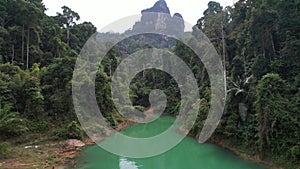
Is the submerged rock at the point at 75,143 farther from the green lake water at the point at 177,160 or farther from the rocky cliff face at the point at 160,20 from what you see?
the rocky cliff face at the point at 160,20

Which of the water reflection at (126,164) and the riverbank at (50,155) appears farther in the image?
the water reflection at (126,164)

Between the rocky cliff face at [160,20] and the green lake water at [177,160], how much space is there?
36.9 metres

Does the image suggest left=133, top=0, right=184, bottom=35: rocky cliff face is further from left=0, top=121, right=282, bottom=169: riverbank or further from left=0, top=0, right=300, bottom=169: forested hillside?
left=0, top=121, right=282, bottom=169: riverbank

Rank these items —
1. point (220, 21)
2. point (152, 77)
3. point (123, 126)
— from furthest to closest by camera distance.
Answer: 1. point (152, 77)
2. point (123, 126)
3. point (220, 21)

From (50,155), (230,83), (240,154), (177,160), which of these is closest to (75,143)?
(50,155)

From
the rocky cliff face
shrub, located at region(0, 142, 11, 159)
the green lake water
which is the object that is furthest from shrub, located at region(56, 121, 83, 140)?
the rocky cliff face

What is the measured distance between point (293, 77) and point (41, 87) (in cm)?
1204

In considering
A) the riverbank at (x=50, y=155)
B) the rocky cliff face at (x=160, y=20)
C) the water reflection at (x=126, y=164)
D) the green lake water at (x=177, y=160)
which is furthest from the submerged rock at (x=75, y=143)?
the rocky cliff face at (x=160, y=20)

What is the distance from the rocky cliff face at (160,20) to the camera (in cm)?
4991

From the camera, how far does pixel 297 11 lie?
39.4 feet

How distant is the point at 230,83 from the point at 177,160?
15.3ft

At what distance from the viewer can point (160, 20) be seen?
184ft

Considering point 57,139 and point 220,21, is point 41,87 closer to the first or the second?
point 57,139

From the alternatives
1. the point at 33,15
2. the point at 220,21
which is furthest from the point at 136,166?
the point at 33,15
